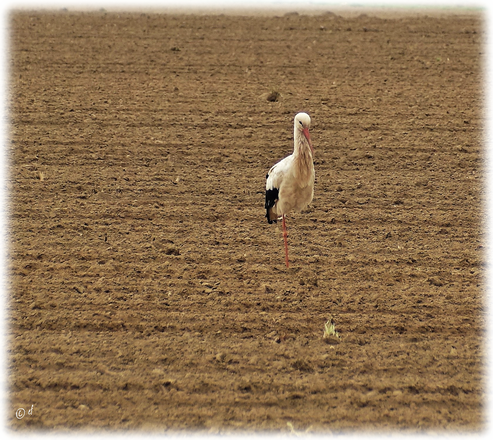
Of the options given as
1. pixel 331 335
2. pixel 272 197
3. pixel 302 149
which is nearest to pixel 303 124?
pixel 302 149

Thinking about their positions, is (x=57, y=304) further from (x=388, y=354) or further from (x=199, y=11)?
(x=199, y=11)

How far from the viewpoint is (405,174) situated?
701cm

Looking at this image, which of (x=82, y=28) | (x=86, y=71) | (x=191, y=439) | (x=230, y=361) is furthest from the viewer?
(x=82, y=28)

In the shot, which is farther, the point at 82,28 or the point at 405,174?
the point at 82,28

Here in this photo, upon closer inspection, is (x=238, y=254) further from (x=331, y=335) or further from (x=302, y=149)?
(x=331, y=335)

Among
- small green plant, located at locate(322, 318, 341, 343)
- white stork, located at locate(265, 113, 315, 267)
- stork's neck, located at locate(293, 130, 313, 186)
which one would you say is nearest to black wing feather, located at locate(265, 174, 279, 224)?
white stork, located at locate(265, 113, 315, 267)

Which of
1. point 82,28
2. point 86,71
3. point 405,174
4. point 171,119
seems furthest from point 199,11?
point 405,174

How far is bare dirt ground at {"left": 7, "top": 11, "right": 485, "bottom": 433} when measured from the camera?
149 inches

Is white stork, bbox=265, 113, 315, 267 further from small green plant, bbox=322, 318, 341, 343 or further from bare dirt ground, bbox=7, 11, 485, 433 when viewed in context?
small green plant, bbox=322, 318, 341, 343

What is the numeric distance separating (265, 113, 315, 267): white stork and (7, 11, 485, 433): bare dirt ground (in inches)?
20.5

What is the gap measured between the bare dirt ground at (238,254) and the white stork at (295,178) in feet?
1.71

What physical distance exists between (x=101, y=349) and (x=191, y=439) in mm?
1248

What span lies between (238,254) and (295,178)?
110 centimetres

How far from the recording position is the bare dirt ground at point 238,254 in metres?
3.80
